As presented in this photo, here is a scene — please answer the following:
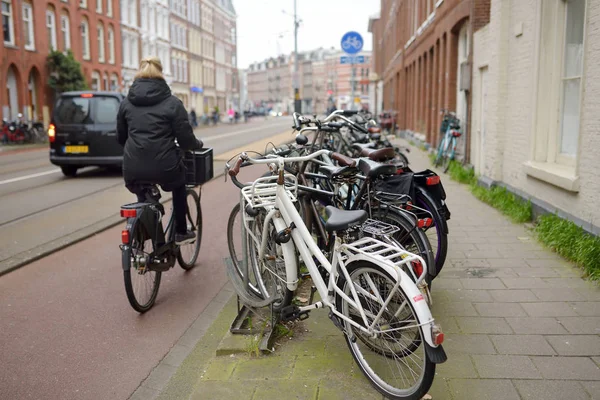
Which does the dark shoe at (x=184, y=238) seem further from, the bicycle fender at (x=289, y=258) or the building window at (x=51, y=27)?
the building window at (x=51, y=27)

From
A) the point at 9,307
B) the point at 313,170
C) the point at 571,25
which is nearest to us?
the point at 9,307

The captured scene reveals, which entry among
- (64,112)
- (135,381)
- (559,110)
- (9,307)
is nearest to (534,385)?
(135,381)

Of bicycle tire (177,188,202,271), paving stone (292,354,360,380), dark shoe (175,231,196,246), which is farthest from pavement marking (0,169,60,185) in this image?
paving stone (292,354,360,380)

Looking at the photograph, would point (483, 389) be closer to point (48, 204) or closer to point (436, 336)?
point (436, 336)

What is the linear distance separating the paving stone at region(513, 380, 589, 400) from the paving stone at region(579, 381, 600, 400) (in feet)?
0.09

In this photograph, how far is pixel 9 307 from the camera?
5336 millimetres

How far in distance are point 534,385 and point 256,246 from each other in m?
2.06

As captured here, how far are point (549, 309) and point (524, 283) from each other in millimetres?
701

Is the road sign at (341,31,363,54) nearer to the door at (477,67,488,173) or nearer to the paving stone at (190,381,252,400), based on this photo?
the door at (477,67,488,173)

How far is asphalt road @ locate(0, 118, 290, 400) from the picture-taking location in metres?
3.98

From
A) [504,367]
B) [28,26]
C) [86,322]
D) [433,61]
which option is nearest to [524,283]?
[504,367]

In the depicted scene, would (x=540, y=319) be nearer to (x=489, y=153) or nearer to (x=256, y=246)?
(x=256, y=246)

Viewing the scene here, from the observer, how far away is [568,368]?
3.68 meters

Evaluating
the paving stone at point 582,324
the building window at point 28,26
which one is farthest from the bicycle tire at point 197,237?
the building window at point 28,26
